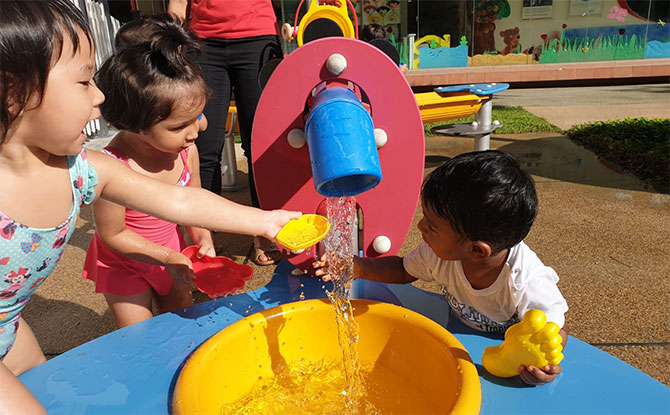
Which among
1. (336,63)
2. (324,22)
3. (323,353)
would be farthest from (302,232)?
(324,22)

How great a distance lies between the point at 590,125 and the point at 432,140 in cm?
177

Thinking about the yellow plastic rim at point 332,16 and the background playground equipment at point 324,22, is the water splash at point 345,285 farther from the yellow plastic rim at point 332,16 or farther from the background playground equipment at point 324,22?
the yellow plastic rim at point 332,16

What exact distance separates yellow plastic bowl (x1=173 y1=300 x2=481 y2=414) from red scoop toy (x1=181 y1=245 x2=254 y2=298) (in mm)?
209

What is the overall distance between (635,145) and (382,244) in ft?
11.8

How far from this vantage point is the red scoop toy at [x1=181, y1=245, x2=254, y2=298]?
167cm

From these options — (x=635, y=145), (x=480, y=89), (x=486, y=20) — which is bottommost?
(x=635, y=145)

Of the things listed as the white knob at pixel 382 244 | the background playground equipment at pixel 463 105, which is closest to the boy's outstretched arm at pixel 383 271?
the white knob at pixel 382 244

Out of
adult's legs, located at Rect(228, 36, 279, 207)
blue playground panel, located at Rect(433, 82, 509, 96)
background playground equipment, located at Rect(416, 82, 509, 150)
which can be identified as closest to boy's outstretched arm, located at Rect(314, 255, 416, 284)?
adult's legs, located at Rect(228, 36, 279, 207)

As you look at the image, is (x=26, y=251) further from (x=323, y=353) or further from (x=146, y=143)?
(x=323, y=353)

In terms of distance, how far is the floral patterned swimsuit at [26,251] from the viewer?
1262 mm

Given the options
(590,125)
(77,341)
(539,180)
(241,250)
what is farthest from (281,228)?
(590,125)

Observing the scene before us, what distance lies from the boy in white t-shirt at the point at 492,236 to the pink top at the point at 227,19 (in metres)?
1.50

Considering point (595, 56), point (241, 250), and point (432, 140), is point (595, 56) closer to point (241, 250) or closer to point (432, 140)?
point (432, 140)

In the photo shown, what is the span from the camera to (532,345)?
119cm
